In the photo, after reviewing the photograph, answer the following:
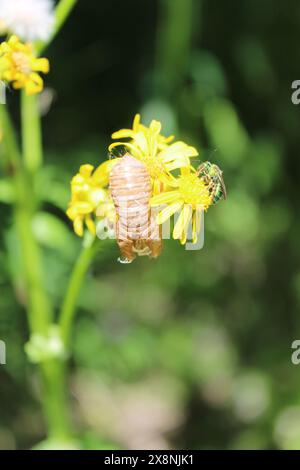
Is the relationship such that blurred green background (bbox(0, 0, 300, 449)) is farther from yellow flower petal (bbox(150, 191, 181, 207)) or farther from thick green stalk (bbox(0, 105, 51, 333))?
yellow flower petal (bbox(150, 191, 181, 207))

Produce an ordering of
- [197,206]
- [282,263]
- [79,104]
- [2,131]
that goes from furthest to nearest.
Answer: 1. [282,263]
2. [79,104]
3. [2,131]
4. [197,206]

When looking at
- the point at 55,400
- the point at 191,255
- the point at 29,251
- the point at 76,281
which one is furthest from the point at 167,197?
the point at 191,255

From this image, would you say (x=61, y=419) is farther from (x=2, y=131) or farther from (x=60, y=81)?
(x=60, y=81)

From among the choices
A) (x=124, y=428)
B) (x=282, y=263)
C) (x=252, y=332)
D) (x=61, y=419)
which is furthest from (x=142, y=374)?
(x=61, y=419)

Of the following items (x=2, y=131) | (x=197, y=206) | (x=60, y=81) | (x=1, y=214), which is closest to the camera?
(x=197, y=206)

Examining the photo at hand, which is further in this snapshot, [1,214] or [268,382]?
[268,382]

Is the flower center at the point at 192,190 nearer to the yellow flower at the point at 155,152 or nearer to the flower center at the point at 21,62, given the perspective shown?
the yellow flower at the point at 155,152
